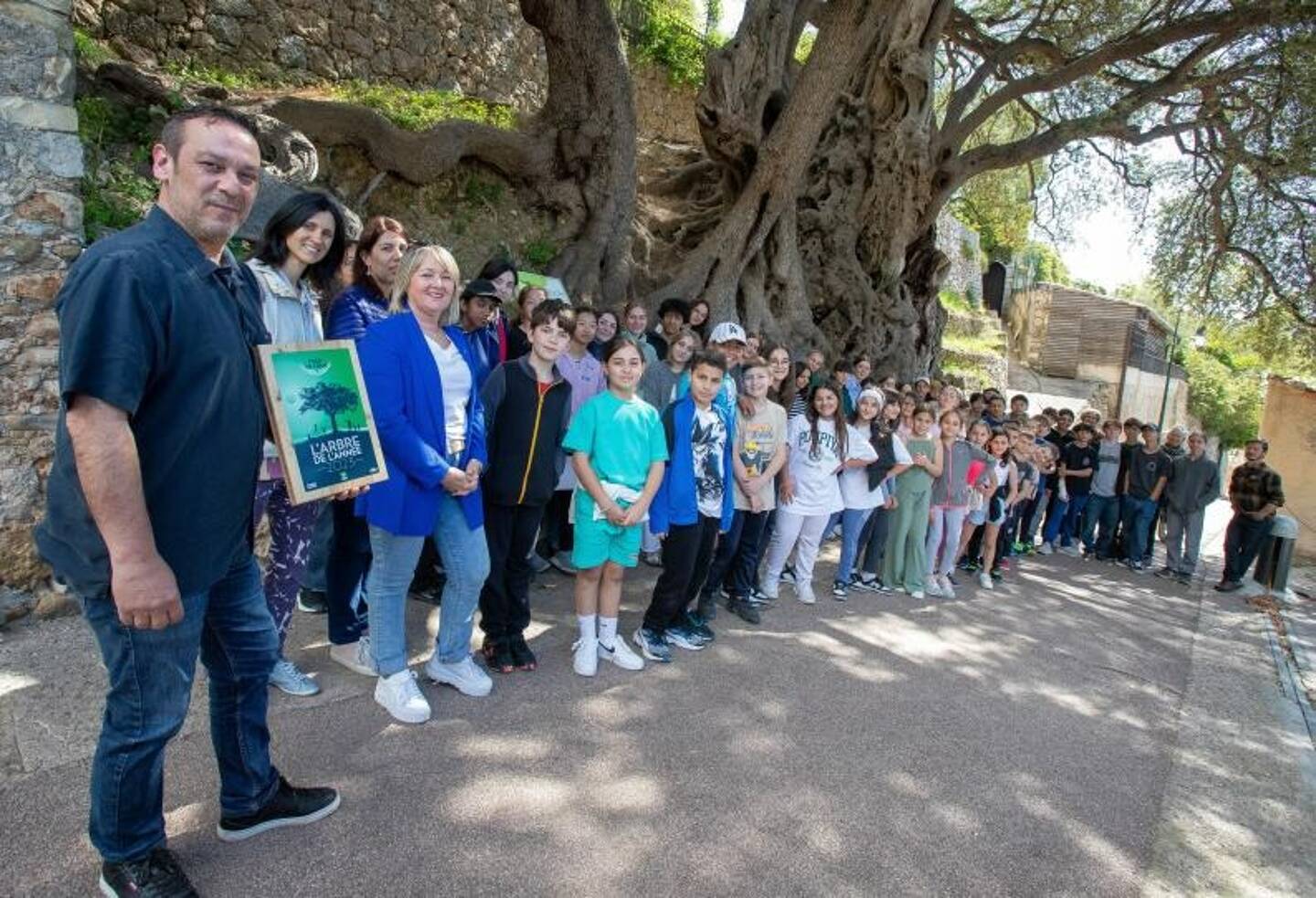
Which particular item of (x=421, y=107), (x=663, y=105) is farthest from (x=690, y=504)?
(x=663, y=105)

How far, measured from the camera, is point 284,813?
2.38 m

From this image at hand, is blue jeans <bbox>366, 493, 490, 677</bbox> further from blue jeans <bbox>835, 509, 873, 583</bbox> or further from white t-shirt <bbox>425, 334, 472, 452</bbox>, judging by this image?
blue jeans <bbox>835, 509, 873, 583</bbox>

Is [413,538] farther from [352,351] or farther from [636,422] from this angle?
[636,422]

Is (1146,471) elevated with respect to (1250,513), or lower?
elevated

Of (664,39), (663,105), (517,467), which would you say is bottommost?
(517,467)

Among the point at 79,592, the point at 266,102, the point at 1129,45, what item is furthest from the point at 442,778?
the point at 1129,45

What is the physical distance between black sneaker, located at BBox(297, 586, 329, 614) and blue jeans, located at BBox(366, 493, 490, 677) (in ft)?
3.70

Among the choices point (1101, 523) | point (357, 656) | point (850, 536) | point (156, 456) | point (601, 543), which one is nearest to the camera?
point (156, 456)

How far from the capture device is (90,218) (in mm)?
4059

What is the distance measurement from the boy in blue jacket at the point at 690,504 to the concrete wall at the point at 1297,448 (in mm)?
12742

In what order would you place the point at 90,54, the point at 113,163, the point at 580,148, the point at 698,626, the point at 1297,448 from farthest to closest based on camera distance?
1. the point at 1297,448
2. the point at 580,148
3. the point at 90,54
4. the point at 113,163
5. the point at 698,626

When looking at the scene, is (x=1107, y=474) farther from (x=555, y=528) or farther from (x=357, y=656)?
(x=357, y=656)

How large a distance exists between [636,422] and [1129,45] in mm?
10075

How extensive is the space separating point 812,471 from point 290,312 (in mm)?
3595
